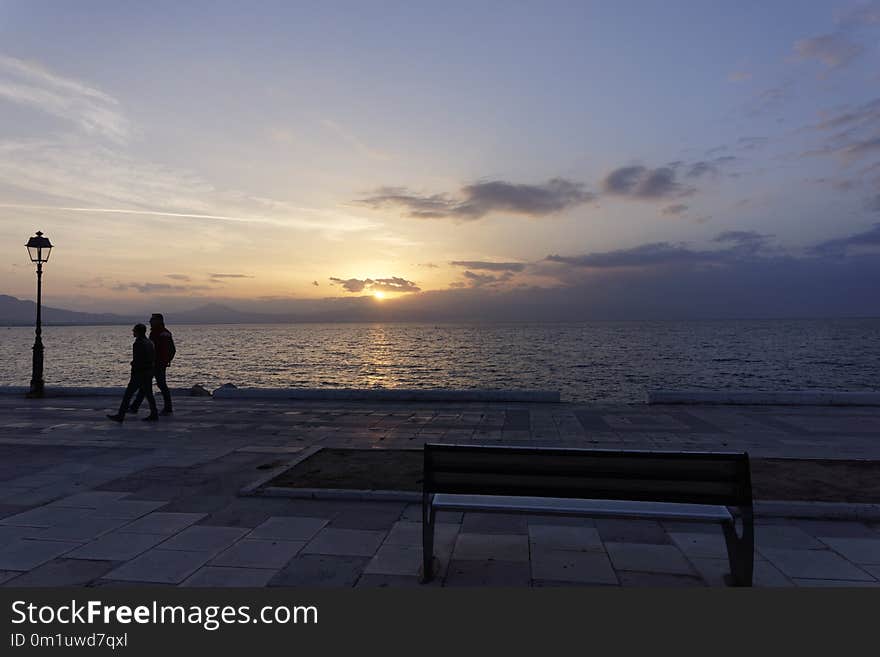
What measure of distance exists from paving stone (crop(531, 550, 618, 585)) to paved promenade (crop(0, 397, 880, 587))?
0.02 m

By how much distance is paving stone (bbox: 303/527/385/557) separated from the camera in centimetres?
493

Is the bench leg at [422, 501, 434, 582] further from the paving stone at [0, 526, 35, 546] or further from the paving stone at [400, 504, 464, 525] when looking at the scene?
the paving stone at [0, 526, 35, 546]

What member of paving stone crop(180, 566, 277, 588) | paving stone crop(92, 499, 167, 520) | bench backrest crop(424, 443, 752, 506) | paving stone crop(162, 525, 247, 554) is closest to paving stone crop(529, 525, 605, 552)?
bench backrest crop(424, 443, 752, 506)

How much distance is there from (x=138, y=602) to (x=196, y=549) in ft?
3.29

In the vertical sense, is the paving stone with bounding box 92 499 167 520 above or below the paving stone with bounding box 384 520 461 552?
below

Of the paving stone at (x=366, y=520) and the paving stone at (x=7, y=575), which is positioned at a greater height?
the paving stone at (x=366, y=520)

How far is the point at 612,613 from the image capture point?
151 inches

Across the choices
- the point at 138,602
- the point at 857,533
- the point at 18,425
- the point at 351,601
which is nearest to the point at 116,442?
the point at 18,425

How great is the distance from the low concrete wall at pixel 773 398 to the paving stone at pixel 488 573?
39.6 ft

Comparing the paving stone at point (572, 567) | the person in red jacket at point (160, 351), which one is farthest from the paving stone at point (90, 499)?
the person in red jacket at point (160, 351)

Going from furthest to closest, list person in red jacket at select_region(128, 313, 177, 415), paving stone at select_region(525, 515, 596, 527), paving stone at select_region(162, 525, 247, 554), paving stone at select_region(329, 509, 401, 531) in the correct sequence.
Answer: person in red jacket at select_region(128, 313, 177, 415) < paving stone at select_region(525, 515, 596, 527) < paving stone at select_region(329, 509, 401, 531) < paving stone at select_region(162, 525, 247, 554)

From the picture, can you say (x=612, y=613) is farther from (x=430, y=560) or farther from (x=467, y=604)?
(x=430, y=560)

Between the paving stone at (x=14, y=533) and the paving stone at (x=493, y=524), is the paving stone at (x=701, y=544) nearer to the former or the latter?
the paving stone at (x=493, y=524)

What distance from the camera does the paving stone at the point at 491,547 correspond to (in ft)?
16.0
